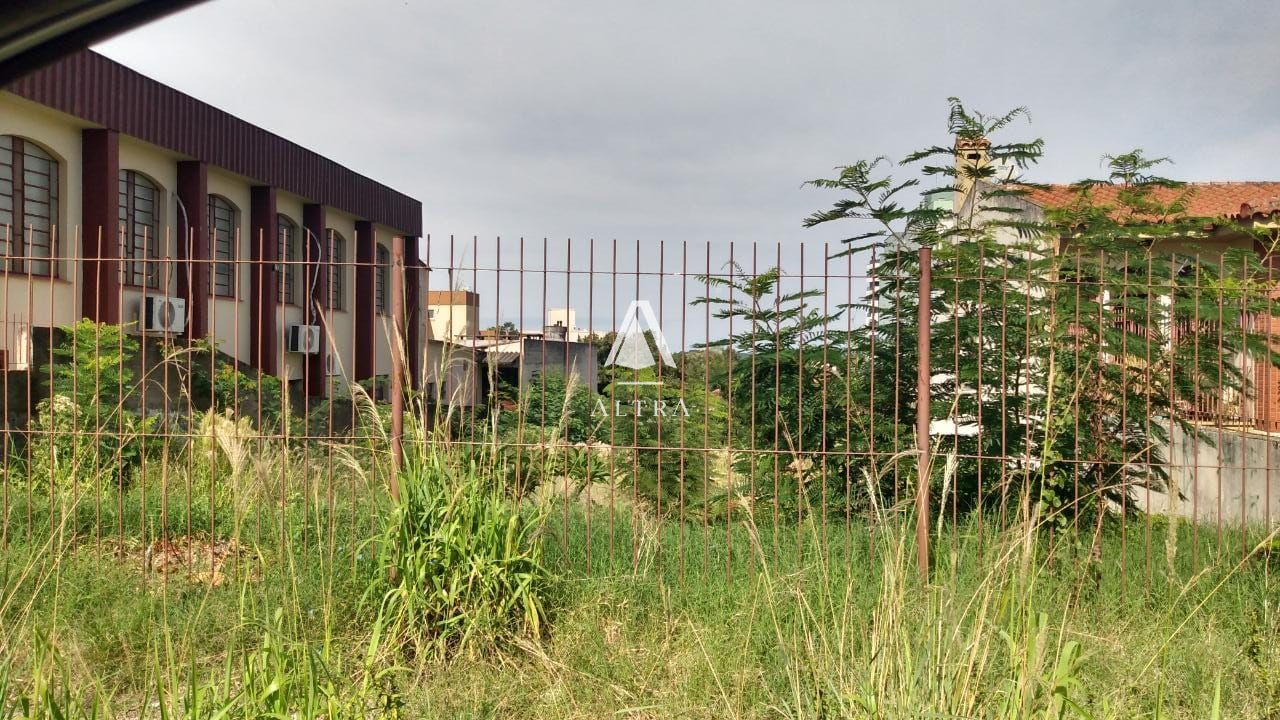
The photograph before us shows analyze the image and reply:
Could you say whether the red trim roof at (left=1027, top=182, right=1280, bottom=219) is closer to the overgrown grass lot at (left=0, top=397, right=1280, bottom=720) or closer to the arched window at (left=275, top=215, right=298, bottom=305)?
the overgrown grass lot at (left=0, top=397, right=1280, bottom=720)

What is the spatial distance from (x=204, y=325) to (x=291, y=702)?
14.0 metres

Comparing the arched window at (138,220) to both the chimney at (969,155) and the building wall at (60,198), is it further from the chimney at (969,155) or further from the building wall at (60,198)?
the chimney at (969,155)

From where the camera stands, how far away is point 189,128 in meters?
15.2

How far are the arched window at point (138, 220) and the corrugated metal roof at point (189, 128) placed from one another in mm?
710

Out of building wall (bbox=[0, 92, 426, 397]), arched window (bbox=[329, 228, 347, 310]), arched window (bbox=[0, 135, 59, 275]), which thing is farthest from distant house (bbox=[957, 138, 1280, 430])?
arched window (bbox=[329, 228, 347, 310])

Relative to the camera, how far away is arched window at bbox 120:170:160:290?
46.1 feet

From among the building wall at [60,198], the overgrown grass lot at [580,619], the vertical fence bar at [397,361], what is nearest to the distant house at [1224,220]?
the overgrown grass lot at [580,619]

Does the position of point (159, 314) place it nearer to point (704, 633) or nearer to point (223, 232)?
point (223, 232)

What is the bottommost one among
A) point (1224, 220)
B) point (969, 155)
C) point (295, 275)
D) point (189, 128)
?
point (1224, 220)

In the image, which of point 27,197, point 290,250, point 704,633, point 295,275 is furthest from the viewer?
point 290,250

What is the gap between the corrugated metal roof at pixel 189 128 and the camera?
12.4m

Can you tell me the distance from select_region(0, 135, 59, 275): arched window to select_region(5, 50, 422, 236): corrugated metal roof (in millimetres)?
717

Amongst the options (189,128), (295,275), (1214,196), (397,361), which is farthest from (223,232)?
(1214,196)

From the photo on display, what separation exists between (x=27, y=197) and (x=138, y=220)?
240cm
